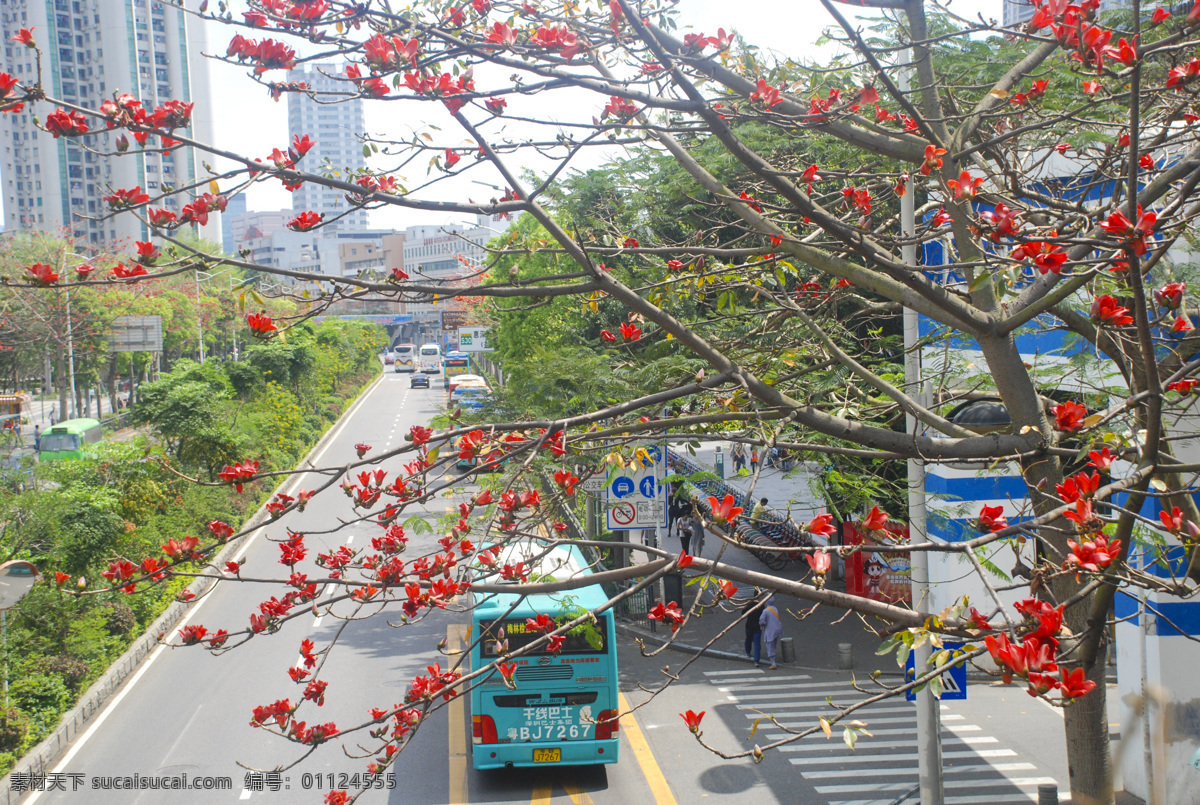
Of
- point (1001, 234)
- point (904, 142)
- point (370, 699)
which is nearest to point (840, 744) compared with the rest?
point (370, 699)

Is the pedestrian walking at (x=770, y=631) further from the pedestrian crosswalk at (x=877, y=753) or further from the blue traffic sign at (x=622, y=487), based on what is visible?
the blue traffic sign at (x=622, y=487)

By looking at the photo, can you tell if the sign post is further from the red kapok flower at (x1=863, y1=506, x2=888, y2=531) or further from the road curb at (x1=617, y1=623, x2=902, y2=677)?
the red kapok flower at (x1=863, y1=506, x2=888, y2=531)

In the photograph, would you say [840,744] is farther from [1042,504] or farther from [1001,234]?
[1001,234]

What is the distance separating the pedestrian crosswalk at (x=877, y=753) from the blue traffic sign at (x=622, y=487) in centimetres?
322

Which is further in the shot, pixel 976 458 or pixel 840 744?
pixel 840 744

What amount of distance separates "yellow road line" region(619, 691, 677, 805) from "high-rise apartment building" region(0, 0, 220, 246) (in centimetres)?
7412

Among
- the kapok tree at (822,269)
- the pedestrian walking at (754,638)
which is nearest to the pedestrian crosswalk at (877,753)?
the pedestrian walking at (754,638)

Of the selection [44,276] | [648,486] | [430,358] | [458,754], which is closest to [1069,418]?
[44,276]

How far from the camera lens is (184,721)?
12.8 metres

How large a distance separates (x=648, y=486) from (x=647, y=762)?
4.77 m

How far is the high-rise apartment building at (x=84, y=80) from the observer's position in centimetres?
7900

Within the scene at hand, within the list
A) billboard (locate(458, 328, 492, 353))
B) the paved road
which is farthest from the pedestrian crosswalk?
billboard (locate(458, 328, 492, 353))

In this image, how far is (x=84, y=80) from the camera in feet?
277

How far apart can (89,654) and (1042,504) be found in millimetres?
13632
